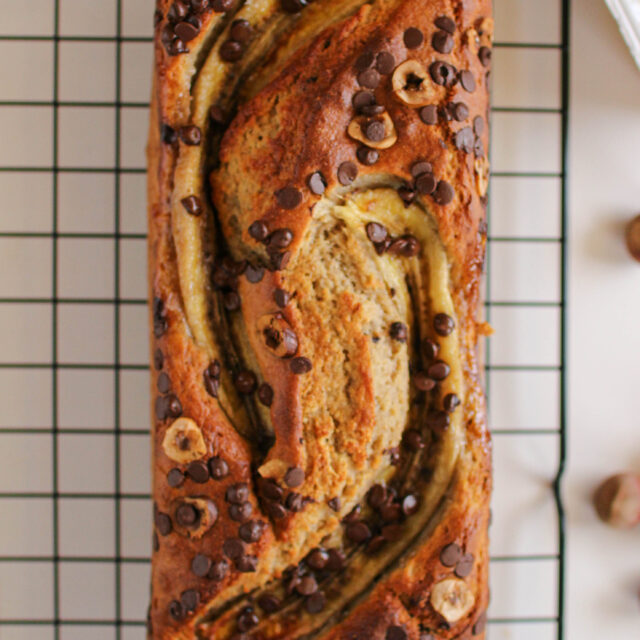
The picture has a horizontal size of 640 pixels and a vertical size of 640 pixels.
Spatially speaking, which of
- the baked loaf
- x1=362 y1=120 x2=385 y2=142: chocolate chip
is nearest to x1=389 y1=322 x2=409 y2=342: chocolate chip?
the baked loaf

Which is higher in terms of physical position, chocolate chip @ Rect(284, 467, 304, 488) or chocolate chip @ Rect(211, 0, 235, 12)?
chocolate chip @ Rect(211, 0, 235, 12)

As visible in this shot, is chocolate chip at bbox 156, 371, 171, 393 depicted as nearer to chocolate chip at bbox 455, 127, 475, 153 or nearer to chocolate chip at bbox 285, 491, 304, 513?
chocolate chip at bbox 285, 491, 304, 513

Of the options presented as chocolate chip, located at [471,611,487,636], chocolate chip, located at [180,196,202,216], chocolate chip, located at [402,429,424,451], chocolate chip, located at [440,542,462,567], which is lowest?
chocolate chip, located at [471,611,487,636]

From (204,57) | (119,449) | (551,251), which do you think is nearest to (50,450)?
(119,449)

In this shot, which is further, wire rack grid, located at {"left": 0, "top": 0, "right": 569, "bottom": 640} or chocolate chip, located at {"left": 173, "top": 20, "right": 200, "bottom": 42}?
wire rack grid, located at {"left": 0, "top": 0, "right": 569, "bottom": 640}

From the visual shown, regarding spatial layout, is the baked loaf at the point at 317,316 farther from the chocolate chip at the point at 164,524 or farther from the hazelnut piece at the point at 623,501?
the hazelnut piece at the point at 623,501

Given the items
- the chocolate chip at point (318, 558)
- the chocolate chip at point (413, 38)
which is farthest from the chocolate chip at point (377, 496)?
the chocolate chip at point (413, 38)

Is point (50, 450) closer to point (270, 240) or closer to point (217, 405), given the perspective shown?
point (217, 405)
